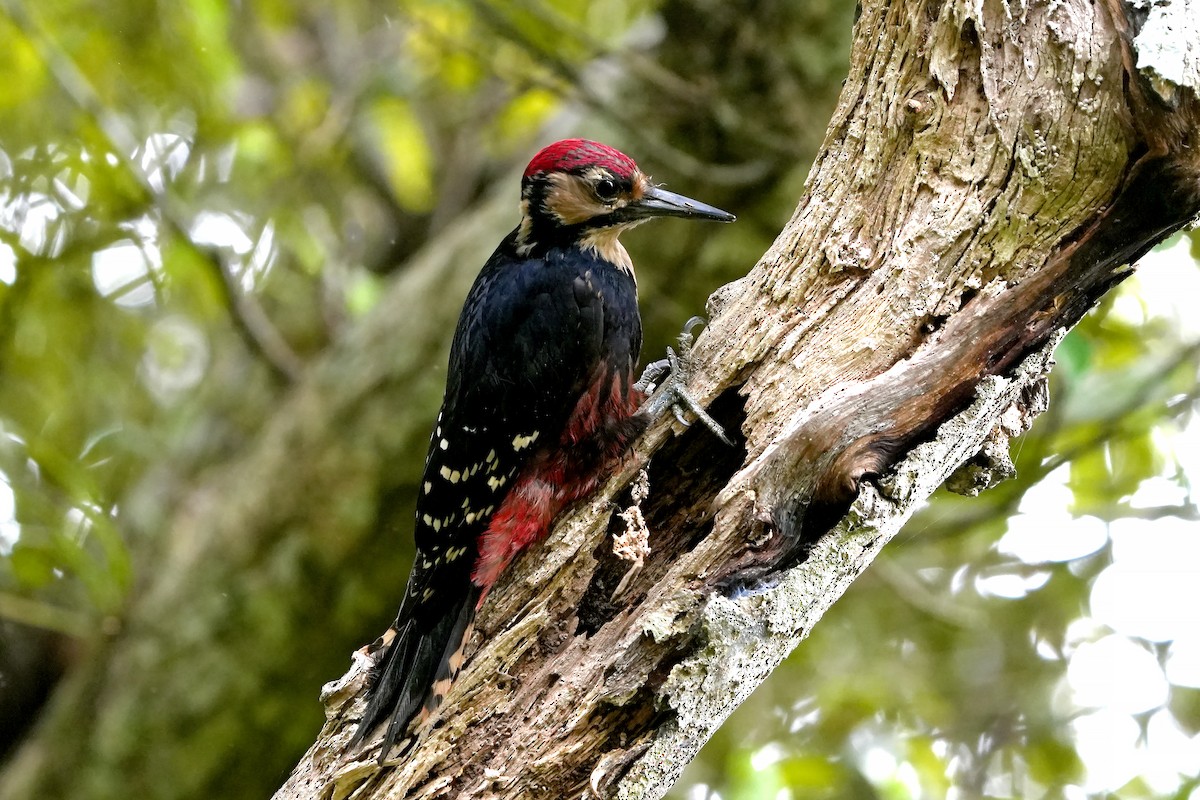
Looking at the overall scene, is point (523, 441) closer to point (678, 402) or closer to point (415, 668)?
point (678, 402)

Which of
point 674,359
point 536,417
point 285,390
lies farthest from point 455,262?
point 674,359

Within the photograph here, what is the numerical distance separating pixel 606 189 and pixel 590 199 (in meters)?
0.05

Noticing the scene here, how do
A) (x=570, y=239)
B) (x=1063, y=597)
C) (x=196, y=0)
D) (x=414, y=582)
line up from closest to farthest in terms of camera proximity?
(x=414, y=582) < (x=570, y=239) < (x=196, y=0) < (x=1063, y=597)

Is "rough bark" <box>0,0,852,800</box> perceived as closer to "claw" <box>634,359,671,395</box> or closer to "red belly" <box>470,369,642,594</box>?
"claw" <box>634,359,671,395</box>

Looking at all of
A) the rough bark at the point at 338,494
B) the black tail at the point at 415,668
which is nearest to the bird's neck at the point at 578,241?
the rough bark at the point at 338,494

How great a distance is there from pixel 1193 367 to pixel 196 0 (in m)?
3.34

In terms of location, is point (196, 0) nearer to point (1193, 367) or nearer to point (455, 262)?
point (455, 262)

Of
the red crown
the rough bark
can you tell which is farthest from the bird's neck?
the rough bark

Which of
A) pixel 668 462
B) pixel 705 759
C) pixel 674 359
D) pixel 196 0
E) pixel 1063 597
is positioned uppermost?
pixel 196 0

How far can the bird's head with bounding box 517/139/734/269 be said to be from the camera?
2637 millimetres

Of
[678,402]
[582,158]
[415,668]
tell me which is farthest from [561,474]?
[582,158]

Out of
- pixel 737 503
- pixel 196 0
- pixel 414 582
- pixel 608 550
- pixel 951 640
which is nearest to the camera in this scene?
pixel 737 503

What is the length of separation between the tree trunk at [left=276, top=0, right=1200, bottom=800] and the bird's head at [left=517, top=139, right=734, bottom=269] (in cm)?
60

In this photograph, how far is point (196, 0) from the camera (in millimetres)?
3439
